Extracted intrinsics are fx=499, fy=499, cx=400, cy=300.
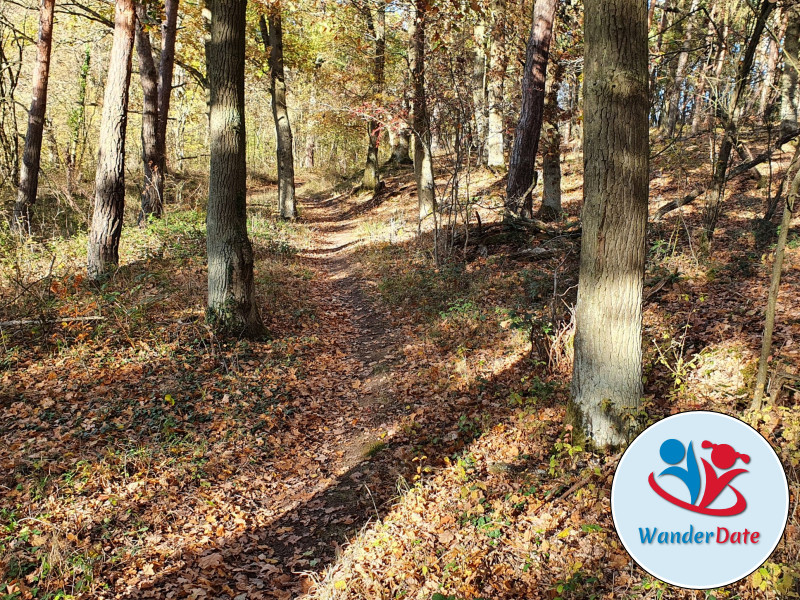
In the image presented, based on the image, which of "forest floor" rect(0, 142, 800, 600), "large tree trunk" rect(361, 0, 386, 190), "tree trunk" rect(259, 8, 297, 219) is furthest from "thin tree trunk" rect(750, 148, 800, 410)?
"tree trunk" rect(259, 8, 297, 219)

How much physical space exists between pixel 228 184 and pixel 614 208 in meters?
5.46

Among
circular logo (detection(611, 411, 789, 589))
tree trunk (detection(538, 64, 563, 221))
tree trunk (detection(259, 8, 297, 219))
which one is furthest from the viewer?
tree trunk (detection(259, 8, 297, 219))

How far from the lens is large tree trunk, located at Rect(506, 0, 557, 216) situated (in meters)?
10.1

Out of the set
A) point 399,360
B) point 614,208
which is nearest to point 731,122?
point 614,208

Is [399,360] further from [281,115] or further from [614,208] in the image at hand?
[281,115]

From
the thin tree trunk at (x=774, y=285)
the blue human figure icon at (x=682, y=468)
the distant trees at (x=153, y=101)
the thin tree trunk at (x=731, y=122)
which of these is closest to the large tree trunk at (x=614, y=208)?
the thin tree trunk at (x=774, y=285)

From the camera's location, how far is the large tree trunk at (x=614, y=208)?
3.90 m

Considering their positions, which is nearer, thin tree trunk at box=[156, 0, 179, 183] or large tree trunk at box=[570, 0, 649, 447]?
large tree trunk at box=[570, 0, 649, 447]

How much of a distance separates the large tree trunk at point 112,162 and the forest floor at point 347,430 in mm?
604

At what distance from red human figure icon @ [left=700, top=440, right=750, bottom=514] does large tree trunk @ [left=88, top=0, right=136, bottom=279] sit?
390 inches

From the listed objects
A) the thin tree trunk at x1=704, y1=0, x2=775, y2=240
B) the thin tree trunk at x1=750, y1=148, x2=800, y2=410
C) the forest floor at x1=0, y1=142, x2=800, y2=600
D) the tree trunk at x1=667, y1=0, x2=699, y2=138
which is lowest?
the forest floor at x1=0, y1=142, x2=800, y2=600

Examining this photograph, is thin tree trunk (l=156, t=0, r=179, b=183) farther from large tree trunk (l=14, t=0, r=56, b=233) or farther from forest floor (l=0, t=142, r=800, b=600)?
forest floor (l=0, t=142, r=800, b=600)

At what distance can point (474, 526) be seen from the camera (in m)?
4.09

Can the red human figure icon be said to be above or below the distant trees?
below
